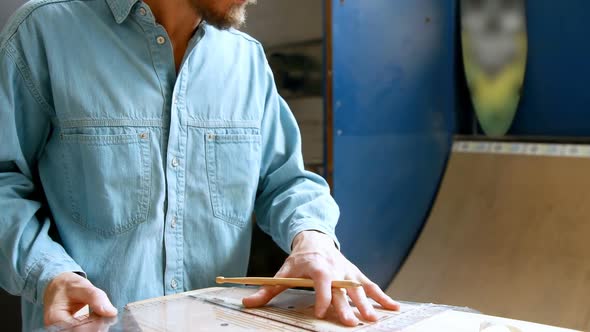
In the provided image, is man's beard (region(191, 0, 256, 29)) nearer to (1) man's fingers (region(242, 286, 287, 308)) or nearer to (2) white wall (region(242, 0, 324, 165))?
(1) man's fingers (region(242, 286, 287, 308))

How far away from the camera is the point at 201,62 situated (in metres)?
1.23

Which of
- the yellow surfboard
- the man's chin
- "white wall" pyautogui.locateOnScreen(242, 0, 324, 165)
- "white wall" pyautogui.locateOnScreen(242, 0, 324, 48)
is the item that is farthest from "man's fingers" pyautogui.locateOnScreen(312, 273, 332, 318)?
the yellow surfboard

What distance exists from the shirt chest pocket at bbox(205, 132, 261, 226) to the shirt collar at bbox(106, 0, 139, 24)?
28 centimetres

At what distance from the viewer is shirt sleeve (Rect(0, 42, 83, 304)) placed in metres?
0.98

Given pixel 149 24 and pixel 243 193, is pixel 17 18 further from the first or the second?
pixel 243 193

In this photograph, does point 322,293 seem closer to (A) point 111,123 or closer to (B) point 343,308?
(B) point 343,308

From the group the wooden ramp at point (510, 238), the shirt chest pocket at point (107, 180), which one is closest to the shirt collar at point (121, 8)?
the shirt chest pocket at point (107, 180)

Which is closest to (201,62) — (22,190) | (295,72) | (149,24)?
(149,24)

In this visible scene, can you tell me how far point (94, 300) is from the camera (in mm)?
895

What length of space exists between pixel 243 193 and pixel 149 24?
1.27 feet

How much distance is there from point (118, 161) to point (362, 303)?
52cm

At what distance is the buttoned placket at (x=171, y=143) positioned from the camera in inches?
44.4

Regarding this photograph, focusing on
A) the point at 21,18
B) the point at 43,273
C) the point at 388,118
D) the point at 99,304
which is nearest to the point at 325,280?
the point at 99,304

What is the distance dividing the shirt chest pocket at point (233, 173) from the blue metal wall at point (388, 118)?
3.37ft
